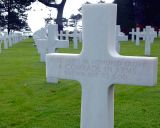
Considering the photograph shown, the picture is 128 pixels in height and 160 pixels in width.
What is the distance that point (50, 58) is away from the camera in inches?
159

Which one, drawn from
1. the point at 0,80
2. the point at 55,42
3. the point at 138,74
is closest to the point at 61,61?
the point at 138,74

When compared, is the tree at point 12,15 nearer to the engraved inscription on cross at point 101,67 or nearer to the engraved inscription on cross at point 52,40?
the engraved inscription on cross at point 52,40

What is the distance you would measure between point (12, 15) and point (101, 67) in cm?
4390

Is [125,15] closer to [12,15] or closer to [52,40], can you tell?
[12,15]

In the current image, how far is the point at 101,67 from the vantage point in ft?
12.3

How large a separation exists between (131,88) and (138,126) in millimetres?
2634

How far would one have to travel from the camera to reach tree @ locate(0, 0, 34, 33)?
4516cm

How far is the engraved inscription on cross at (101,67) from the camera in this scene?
359 cm

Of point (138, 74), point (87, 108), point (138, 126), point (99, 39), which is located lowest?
point (138, 126)

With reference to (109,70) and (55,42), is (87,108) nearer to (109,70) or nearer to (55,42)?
(109,70)

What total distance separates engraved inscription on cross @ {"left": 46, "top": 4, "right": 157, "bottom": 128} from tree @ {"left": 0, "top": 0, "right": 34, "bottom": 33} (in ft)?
133

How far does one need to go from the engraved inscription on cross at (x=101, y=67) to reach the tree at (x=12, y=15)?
133 feet

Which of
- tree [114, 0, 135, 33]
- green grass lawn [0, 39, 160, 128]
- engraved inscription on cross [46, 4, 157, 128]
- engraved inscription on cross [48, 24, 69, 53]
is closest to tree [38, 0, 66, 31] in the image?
tree [114, 0, 135, 33]

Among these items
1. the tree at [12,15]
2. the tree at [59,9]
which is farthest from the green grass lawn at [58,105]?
the tree at [12,15]
